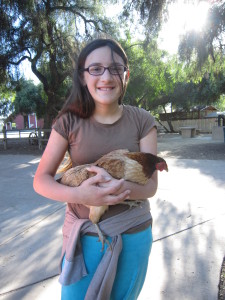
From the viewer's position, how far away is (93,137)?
4.04ft

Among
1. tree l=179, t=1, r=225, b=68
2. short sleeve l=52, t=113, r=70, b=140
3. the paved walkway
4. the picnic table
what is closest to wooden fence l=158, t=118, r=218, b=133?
the picnic table

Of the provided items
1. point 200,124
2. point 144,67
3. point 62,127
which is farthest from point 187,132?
point 62,127

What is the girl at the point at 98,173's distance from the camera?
1.16 m

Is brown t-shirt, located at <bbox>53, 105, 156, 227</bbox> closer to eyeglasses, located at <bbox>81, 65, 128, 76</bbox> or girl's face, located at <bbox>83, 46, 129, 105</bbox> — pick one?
girl's face, located at <bbox>83, 46, 129, 105</bbox>

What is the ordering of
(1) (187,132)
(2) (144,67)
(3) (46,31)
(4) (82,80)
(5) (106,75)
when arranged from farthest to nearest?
(1) (187,132)
(2) (144,67)
(3) (46,31)
(4) (82,80)
(5) (106,75)

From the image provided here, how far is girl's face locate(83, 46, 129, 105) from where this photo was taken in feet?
3.93

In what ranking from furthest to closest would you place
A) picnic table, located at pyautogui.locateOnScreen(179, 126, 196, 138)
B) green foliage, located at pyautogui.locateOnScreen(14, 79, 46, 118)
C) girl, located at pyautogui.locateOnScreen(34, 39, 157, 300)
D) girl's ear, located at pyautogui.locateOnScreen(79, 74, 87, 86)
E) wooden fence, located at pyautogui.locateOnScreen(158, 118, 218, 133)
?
1. wooden fence, located at pyautogui.locateOnScreen(158, 118, 218, 133)
2. green foliage, located at pyautogui.locateOnScreen(14, 79, 46, 118)
3. picnic table, located at pyautogui.locateOnScreen(179, 126, 196, 138)
4. girl's ear, located at pyautogui.locateOnScreen(79, 74, 87, 86)
5. girl, located at pyautogui.locateOnScreen(34, 39, 157, 300)

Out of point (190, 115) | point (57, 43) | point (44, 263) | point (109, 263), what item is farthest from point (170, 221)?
point (190, 115)

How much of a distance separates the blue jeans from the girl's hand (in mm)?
252

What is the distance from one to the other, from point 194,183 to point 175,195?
3.07 ft

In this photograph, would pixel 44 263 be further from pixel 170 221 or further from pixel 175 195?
pixel 175 195

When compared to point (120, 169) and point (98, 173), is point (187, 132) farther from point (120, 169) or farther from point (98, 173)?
point (98, 173)

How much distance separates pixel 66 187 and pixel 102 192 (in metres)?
0.18

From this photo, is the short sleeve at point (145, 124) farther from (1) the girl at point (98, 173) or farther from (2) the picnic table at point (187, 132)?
(2) the picnic table at point (187, 132)
